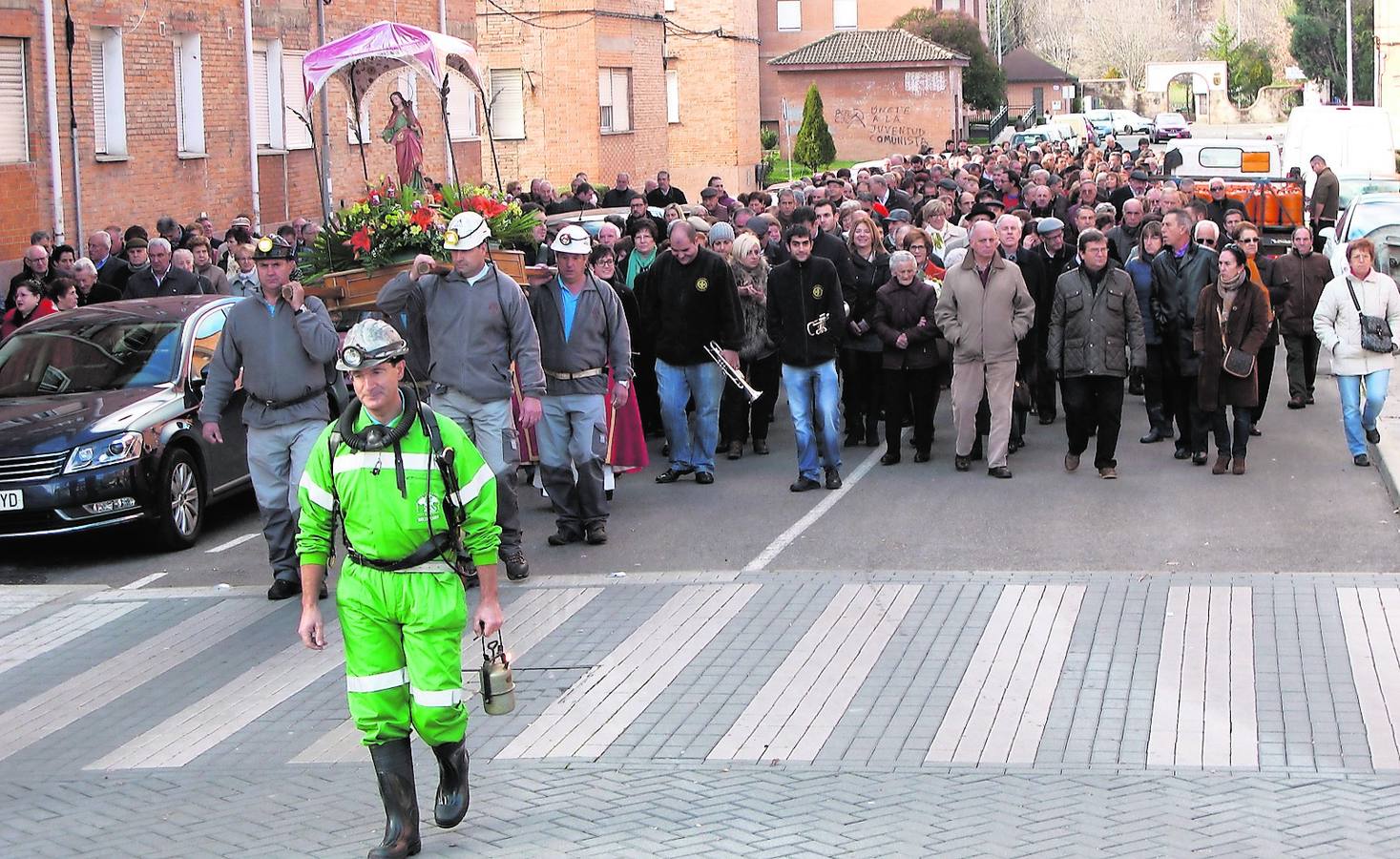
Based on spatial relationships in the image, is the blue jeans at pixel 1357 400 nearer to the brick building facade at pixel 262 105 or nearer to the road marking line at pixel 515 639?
the road marking line at pixel 515 639

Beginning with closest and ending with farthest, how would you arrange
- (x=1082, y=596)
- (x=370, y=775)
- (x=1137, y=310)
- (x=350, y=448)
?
1. (x=350, y=448)
2. (x=370, y=775)
3. (x=1082, y=596)
4. (x=1137, y=310)

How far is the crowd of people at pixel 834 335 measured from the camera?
1115 cm

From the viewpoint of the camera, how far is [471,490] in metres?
6.55

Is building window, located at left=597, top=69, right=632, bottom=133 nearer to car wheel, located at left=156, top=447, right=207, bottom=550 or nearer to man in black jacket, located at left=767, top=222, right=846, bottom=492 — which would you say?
man in black jacket, located at left=767, top=222, right=846, bottom=492

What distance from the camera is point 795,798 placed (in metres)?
7.06

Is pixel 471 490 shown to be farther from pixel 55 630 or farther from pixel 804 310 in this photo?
pixel 804 310

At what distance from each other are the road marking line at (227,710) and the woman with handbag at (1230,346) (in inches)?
272

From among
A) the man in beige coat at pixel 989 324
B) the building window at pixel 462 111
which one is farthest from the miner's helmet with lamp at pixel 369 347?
the building window at pixel 462 111

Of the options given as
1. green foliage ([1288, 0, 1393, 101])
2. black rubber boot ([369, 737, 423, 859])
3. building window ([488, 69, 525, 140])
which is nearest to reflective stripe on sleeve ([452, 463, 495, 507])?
black rubber boot ([369, 737, 423, 859])

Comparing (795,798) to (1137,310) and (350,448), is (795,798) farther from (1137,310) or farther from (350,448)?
(1137,310)

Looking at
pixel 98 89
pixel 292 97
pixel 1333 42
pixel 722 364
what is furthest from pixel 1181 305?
pixel 1333 42

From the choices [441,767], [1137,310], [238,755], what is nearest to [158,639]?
[238,755]

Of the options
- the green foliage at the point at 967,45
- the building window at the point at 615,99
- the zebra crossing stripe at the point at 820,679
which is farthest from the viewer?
the green foliage at the point at 967,45

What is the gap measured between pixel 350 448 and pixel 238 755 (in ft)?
7.03
